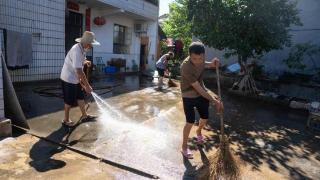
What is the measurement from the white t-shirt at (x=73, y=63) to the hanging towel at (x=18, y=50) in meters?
4.56

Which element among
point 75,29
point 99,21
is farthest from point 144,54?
point 75,29

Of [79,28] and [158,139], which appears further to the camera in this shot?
[79,28]

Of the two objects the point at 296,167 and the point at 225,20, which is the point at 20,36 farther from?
the point at 296,167

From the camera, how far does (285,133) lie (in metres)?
6.84

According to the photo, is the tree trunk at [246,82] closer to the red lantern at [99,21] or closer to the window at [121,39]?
the red lantern at [99,21]

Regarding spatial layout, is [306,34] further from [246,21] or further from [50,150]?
[50,150]

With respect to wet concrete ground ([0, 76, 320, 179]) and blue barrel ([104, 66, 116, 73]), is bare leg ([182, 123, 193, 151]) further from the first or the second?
blue barrel ([104, 66, 116, 73])

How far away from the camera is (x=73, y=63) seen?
17.7 feet

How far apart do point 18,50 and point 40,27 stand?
1311 mm

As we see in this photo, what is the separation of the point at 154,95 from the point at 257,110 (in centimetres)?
330

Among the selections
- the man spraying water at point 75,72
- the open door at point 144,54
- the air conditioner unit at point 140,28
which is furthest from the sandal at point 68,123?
the open door at point 144,54

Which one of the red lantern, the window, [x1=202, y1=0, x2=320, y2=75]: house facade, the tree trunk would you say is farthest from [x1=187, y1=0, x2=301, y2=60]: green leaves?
the window

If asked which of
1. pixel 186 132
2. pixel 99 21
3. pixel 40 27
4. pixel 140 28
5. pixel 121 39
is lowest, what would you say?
pixel 186 132

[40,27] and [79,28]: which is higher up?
[79,28]
